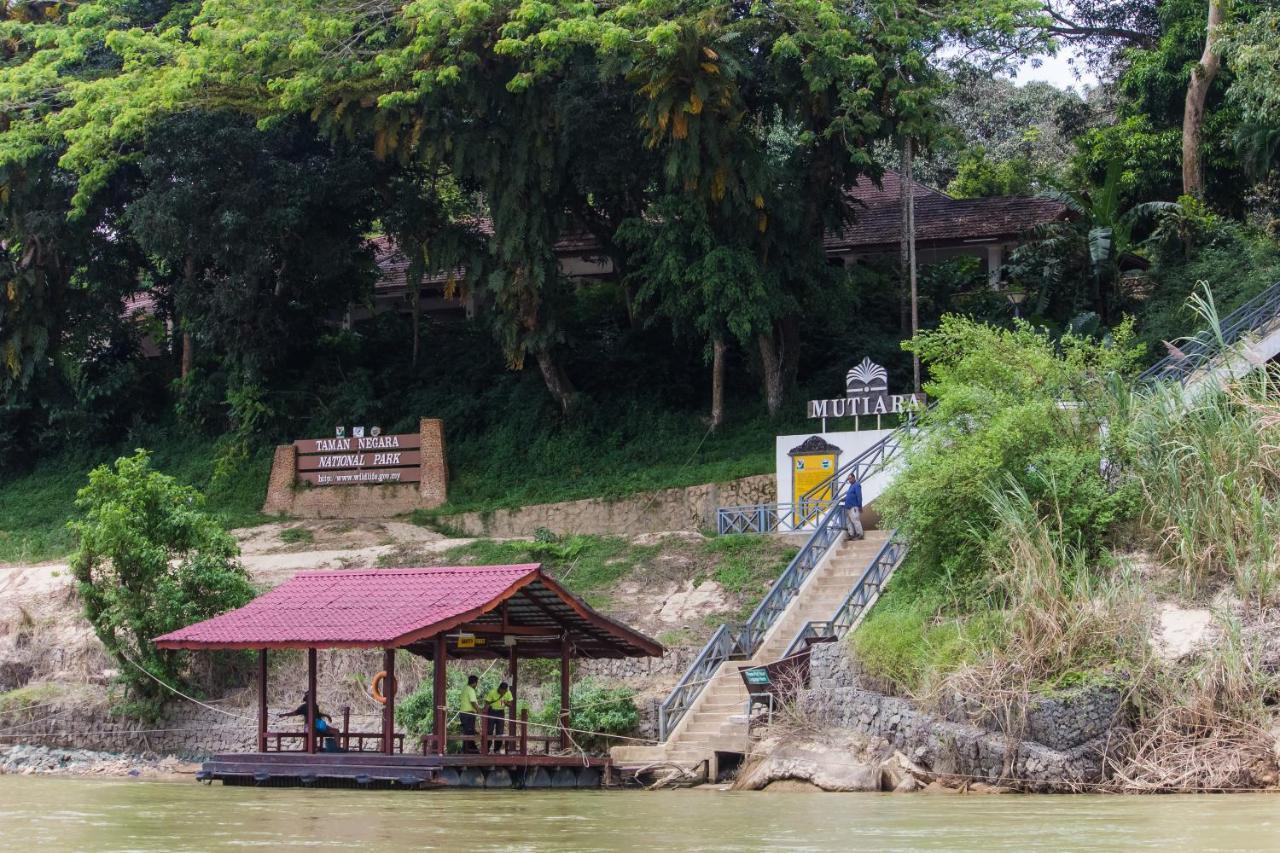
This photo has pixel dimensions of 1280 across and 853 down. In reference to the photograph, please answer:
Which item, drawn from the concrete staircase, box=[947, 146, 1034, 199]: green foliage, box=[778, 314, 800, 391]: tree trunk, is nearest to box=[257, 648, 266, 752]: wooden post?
the concrete staircase

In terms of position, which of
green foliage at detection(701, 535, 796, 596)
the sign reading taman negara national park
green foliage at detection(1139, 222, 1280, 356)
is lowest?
green foliage at detection(701, 535, 796, 596)

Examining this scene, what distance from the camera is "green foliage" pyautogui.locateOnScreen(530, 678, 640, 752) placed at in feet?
78.6

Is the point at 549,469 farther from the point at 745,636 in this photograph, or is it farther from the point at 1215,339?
the point at 1215,339

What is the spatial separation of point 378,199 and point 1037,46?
15.7 m

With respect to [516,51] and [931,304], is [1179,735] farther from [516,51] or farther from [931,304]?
[931,304]

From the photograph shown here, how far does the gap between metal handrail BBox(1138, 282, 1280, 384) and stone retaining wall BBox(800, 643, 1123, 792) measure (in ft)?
24.0

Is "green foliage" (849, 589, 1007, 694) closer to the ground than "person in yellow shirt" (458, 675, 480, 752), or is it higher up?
higher up

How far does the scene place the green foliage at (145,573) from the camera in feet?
90.9

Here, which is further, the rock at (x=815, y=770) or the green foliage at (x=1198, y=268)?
the green foliage at (x=1198, y=268)

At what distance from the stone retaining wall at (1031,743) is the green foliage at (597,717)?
434 cm

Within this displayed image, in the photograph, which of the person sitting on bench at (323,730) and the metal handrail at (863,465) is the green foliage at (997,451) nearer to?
the metal handrail at (863,465)

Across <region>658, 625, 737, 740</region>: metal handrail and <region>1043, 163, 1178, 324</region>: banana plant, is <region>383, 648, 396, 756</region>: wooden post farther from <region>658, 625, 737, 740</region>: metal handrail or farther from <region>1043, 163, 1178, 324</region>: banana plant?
<region>1043, 163, 1178, 324</region>: banana plant

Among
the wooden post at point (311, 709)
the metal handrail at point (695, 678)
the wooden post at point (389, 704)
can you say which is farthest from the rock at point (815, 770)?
the wooden post at point (311, 709)

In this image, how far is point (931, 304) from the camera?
40.7 metres
